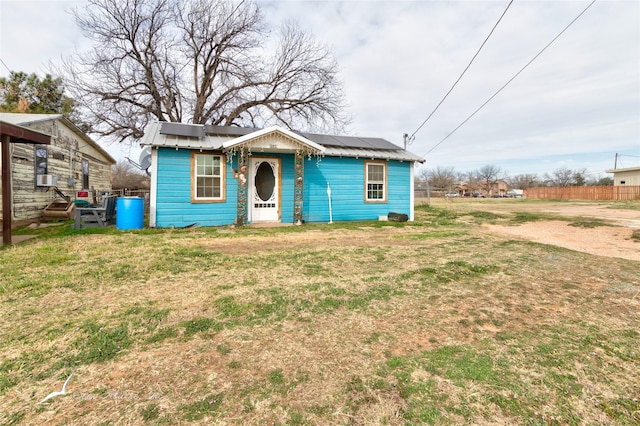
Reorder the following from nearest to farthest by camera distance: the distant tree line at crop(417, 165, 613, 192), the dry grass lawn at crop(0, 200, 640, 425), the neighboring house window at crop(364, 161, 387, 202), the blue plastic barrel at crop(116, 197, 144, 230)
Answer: the dry grass lawn at crop(0, 200, 640, 425) → the blue plastic barrel at crop(116, 197, 144, 230) → the neighboring house window at crop(364, 161, 387, 202) → the distant tree line at crop(417, 165, 613, 192)

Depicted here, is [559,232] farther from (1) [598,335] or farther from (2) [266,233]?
(2) [266,233]

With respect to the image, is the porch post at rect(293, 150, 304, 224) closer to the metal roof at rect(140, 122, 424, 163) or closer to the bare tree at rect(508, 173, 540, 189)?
the metal roof at rect(140, 122, 424, 163)

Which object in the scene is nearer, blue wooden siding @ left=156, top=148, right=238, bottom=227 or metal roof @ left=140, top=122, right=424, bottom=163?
blue wooden siding @ left=156, top=148, right=238, bottom=227

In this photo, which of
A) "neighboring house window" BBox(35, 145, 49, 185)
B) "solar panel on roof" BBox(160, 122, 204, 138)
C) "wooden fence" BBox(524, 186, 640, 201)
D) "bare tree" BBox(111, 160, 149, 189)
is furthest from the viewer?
"wooden fence" BBox(524, 186, 640, 201)

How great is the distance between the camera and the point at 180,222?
8781 mm

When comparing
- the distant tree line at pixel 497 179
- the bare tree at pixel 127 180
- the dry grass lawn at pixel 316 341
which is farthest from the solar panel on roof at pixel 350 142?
the distant tree line at pixel 497 179

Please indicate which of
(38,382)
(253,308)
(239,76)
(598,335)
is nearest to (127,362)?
(38,382)

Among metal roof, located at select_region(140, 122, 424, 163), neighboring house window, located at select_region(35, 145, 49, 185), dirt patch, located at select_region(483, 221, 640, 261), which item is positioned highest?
metal roof, located at select_region(140, 122, 424, 163)

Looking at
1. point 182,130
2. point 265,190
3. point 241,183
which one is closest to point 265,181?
point 265,190

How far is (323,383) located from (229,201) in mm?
8140

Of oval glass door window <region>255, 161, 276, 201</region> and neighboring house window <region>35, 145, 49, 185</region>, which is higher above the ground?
neighboring house window <region>35, 145, 49, 185</region>

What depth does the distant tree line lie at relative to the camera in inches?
2396

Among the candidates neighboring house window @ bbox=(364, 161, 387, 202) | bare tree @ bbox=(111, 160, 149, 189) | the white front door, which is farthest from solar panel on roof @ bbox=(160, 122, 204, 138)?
bare tree @ bbox=(111, 160, 149, 189)

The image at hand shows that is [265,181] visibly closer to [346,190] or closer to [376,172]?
[346,190]
